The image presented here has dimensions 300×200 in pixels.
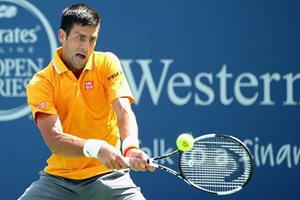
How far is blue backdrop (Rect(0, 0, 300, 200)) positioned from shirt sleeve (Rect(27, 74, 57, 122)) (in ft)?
8.48

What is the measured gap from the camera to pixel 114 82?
19.9ft

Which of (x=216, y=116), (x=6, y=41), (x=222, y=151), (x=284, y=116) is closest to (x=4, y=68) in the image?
(x=6, y=41)

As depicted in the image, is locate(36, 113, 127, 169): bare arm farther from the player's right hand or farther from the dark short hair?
the dark short hair

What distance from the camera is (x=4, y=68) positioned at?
8.68m

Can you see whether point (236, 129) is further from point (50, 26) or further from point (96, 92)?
point (96, 92)

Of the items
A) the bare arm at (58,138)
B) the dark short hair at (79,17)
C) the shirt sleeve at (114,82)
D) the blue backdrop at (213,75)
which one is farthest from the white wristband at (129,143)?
the blue backdrop at (213,75)

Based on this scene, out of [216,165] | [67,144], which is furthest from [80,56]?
[216,165]

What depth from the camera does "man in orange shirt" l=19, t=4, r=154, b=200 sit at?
595cm

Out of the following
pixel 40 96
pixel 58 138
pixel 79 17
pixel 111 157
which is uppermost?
pixel 79 17

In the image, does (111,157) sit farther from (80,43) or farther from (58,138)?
(80,43)

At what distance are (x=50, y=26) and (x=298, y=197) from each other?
2857 mm

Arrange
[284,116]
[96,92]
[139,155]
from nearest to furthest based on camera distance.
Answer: [139,155], [96,92], [284,116]

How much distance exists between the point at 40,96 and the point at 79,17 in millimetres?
582

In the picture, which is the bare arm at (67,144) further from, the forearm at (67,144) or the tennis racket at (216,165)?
the tennis racket at (216,165)
